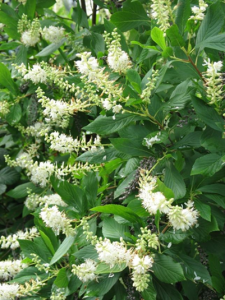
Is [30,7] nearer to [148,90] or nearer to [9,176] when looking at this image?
[9,176]

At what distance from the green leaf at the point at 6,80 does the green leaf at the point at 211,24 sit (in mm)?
1379

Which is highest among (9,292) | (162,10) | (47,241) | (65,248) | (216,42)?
(162,10)

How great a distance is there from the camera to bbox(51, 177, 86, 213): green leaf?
218cm

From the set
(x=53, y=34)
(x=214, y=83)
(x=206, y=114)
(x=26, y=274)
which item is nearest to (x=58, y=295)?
(x=26, y=274)

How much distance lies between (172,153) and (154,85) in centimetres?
29

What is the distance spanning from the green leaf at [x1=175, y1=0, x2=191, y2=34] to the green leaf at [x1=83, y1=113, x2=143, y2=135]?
0.42 meters

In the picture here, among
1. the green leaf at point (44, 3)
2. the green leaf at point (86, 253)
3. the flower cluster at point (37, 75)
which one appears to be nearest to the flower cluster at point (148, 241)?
the green leaf at point (86, 253)

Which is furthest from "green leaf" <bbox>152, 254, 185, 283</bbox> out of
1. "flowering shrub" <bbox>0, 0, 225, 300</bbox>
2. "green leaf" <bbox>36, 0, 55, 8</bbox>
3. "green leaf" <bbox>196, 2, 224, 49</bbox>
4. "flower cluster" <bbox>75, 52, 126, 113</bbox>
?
"green leaf" <bbox>36, 0, 55, 8</bbox>

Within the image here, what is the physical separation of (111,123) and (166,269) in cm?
62

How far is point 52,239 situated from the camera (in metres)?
2.32

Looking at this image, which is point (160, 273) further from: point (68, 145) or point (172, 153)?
point (68, 145)

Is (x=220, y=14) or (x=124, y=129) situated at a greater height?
(x=220, y=14)

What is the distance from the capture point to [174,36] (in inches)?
73.7

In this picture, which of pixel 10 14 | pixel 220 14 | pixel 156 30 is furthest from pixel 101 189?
pixel 10 14
